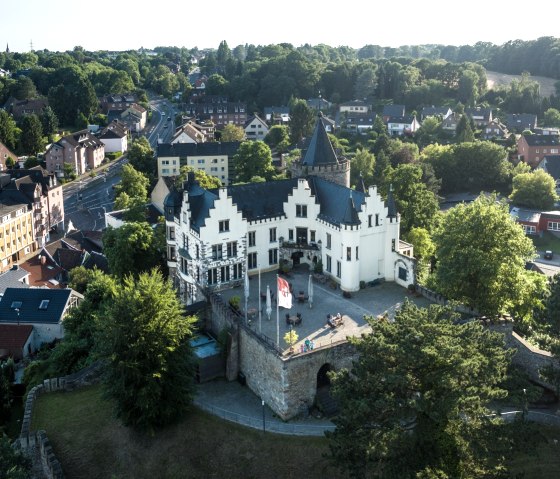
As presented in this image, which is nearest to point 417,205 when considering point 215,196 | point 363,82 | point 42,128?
point 215,196

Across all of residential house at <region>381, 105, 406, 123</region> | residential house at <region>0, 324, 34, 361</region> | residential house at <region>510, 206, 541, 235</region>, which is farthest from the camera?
residential house at <region>381, 105, 406, 123</region>

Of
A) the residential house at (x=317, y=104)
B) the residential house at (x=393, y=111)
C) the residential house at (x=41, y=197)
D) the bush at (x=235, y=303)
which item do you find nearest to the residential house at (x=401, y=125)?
the residential house at (x=393, y=111)

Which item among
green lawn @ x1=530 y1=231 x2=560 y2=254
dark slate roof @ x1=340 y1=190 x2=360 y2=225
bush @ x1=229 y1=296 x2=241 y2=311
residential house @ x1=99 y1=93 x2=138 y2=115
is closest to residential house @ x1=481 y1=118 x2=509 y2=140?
green lawn @ x1=530 y1=231 x2=560 y2=254

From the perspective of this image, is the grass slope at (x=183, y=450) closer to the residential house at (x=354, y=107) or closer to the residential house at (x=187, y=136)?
the residential house at (x=187, y=136)

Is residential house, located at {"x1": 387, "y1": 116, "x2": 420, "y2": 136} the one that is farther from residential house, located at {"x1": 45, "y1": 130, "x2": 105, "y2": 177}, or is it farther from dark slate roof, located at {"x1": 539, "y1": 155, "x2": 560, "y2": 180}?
residential house, located at {"x1": 45, "y1": 130, "x2": 105, "y2": 177}

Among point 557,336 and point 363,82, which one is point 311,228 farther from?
point 363,82
